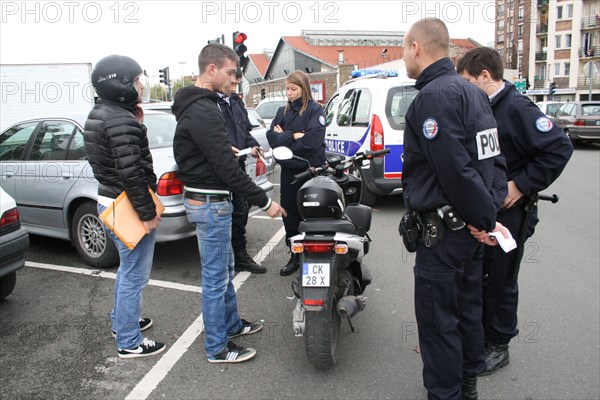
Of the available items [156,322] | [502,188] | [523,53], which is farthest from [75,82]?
[523,53]

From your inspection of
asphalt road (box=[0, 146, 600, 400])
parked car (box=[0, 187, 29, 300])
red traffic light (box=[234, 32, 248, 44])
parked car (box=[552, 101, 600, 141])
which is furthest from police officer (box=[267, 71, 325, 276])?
parked car (box=[552, 101, 600, 141])

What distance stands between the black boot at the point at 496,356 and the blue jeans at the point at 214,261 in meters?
1.72

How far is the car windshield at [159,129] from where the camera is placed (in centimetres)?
537

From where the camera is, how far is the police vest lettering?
2393mm

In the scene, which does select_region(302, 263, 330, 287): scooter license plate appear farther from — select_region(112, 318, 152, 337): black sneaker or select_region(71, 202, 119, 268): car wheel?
select_region(71, 202, 119, 268): car wheel

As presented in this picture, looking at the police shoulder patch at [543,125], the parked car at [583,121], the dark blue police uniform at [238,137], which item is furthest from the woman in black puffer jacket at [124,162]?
the parked car at [583,121]

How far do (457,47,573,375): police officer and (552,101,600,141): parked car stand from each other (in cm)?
1611

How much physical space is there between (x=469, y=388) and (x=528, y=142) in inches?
57.5

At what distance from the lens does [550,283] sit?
4.69 metres

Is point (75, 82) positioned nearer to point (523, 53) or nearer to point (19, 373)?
point (19, 373)

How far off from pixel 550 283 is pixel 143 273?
3662mm

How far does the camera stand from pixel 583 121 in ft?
55.6

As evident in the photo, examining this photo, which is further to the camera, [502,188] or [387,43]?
[387,43]

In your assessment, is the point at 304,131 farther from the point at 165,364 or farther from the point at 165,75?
the point at 165,75
